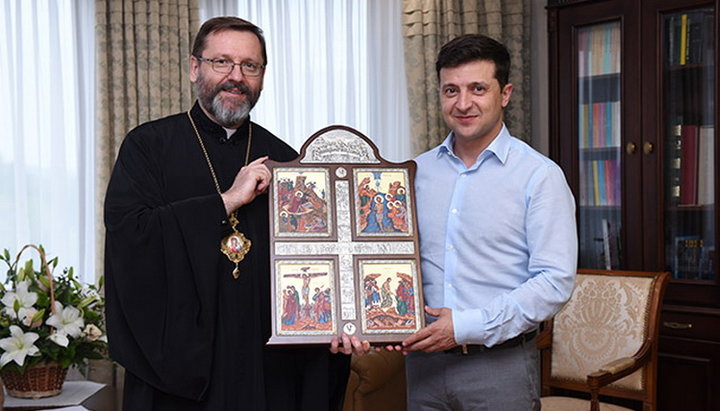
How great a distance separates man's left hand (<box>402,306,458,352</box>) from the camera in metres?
2.33

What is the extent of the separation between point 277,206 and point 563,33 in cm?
267

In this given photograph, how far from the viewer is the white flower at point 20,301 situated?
308 centimetres

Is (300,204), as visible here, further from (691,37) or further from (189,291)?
(691,37)

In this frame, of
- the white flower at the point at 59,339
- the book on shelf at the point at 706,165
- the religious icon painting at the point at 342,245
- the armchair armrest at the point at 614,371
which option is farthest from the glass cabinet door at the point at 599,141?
the white flower at the point at 59,339

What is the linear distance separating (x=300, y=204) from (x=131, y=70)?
203cm

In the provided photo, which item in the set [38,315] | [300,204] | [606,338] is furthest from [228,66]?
[606,338]

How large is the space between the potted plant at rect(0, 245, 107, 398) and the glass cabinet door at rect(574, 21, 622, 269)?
2604 millimetres

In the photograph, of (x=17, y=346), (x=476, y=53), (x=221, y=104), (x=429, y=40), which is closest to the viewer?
(x=476, y=53)

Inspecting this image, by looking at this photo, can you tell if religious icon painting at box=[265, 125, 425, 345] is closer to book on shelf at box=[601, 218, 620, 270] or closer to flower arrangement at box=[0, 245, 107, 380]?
flower arrangement at box=[0, 245, 107, 380]

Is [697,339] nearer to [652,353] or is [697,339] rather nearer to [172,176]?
[652,353]

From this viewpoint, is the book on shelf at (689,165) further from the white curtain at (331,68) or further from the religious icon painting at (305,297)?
the religious icon painting at (305,297)

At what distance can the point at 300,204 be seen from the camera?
2459 mm

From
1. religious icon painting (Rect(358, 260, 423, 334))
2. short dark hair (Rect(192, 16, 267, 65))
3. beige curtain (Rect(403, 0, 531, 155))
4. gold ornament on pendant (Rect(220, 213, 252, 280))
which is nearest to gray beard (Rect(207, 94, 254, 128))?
short dark hair (Rect(192, 16, 267, 65))

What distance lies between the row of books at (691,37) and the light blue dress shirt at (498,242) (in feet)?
6.77
